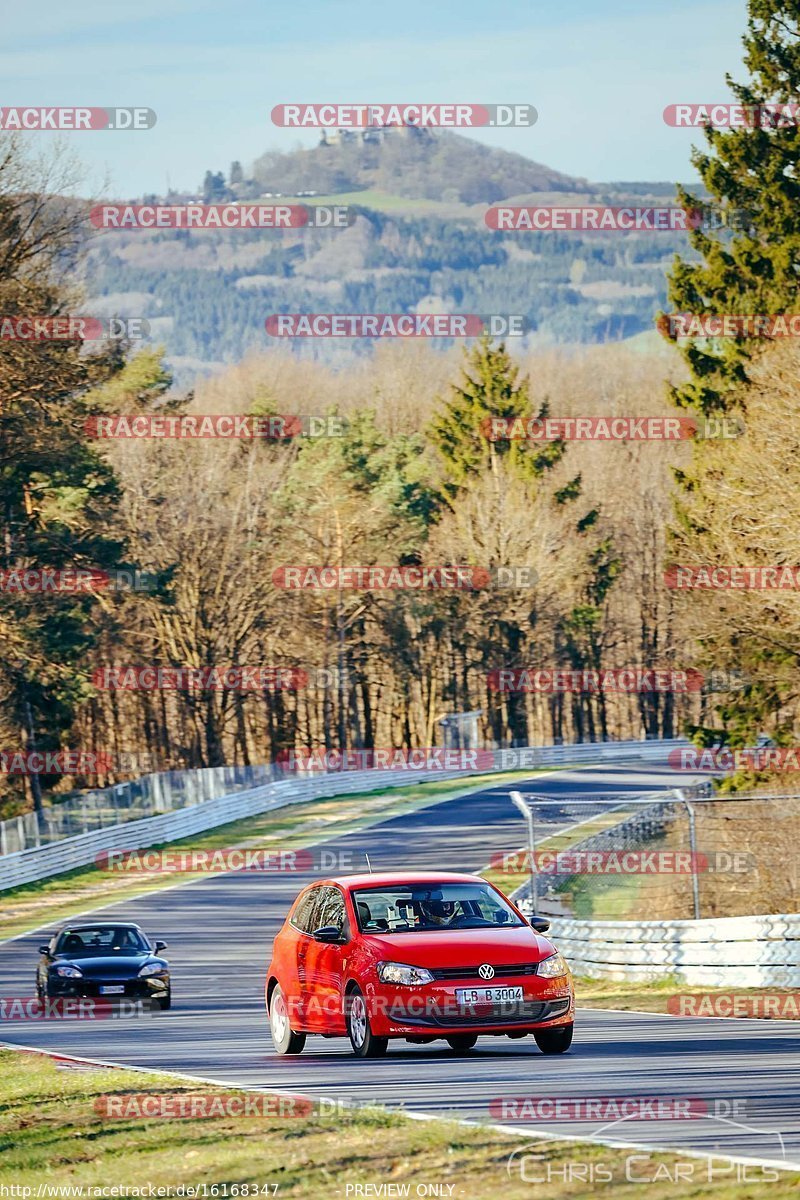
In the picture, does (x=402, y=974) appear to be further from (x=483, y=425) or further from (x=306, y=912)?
(x=483, y=425)

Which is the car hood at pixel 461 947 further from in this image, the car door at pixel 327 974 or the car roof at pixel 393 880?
the car roof at pixel 393 880

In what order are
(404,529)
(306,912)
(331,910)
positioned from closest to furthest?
1. (331,910)
2. (306,912)
3. (404,529)

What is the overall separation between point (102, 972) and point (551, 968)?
990 cm

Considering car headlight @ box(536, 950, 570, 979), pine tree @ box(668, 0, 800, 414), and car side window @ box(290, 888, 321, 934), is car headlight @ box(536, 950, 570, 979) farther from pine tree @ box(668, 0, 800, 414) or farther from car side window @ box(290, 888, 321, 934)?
pine tree @ box(668, 0, 800, 414)

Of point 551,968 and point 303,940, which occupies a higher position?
point 303,940

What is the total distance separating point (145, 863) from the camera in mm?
47781

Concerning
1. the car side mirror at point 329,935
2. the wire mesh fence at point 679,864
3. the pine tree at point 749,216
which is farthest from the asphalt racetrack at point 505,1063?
the pine tree at point 749,216

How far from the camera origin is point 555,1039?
13.6 meters

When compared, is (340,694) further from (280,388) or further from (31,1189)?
(31,1189)

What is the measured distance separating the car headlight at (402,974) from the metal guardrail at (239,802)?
30.6 m

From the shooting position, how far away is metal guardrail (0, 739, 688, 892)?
4466cm

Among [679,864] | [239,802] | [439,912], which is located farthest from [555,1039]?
[239,802]

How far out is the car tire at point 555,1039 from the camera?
44.3 ft

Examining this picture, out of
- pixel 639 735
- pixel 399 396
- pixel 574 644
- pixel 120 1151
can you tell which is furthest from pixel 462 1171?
pixel 399 396
